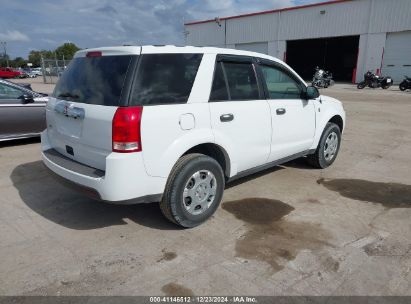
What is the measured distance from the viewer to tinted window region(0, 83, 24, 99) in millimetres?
7086

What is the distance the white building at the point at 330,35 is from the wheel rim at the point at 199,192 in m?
28.4

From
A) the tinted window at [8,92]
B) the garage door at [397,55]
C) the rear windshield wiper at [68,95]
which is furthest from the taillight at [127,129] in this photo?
the garage door at [397,55]

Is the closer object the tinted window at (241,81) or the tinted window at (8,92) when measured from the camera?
the tinted window at (241,81)

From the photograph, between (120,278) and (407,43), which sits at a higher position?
(407,43)

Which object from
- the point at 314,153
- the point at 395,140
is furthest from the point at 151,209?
the point at 395,140

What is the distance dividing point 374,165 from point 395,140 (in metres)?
2.53

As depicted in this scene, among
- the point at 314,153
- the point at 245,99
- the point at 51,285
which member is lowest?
the point at 51,285

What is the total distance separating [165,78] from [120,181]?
1.07m

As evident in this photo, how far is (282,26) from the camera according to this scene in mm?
33844

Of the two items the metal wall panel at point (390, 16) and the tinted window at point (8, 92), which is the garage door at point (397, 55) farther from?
the tinted window at point (8, 92)

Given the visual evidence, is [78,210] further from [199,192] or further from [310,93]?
[310,93]

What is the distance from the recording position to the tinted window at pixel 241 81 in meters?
4.04

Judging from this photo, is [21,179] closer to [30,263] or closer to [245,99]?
[30,263]

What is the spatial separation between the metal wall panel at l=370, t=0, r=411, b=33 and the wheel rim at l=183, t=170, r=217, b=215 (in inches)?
1123
